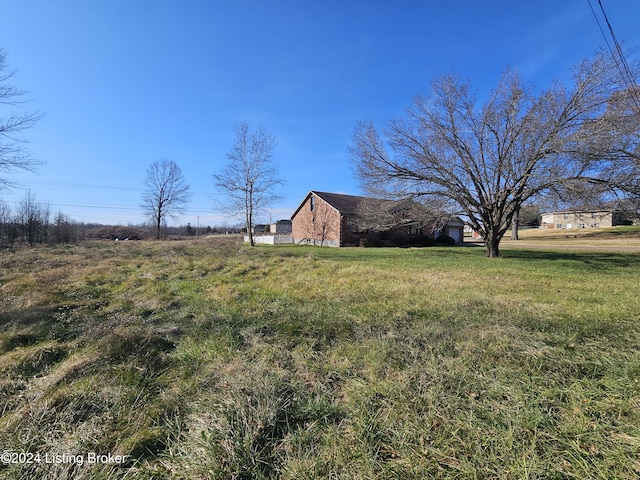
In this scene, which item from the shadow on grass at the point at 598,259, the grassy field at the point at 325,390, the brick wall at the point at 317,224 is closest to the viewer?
the grassy field at the point at 325,390

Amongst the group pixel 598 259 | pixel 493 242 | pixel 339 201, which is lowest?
pixel 598 259

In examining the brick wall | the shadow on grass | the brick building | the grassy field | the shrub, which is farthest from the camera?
the shrub

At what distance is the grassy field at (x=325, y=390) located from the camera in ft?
6.42

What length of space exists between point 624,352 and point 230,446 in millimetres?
4425

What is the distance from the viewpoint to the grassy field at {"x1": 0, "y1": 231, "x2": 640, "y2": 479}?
1.96 meters

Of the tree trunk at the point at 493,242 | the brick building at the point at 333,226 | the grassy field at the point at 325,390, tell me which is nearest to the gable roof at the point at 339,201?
the brick building at the point at 333,226

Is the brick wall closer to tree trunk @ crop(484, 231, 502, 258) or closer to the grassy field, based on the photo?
tree trunk @ crop(484, 231, 502, 258)

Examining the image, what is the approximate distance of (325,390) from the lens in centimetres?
281

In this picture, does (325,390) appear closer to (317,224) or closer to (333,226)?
(333,226)

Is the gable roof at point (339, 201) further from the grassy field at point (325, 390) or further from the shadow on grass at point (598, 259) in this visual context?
the grassy field at point (325, 390)

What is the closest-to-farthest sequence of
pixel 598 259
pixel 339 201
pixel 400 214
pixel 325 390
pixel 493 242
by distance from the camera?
pixel 325 390, pixel 598 259, pixel 493 242, pixel 400 214, pixel 339 201

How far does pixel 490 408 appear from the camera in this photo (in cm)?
245

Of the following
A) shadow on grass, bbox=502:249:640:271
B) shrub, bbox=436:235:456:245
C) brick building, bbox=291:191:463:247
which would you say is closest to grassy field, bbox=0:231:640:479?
shadow on grass, bbox=502:249:640:271

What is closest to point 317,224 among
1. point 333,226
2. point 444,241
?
point 333,226
